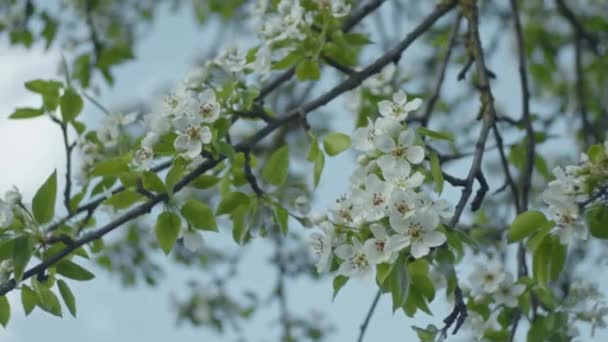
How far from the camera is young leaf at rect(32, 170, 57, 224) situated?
1.99 meters

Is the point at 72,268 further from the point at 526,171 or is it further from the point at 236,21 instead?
the point at 236,21

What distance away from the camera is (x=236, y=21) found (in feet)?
20.2

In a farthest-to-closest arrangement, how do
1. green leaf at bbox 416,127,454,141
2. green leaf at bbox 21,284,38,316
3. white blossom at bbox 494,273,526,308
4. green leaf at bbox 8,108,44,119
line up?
green leaf at bbox 8,108,44,119 < white blossom at bbox 494,273,526,308 < green leaf at bbox 21,284,38,316 < green leaf at bbox 416,127,454,141

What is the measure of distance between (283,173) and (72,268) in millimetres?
548

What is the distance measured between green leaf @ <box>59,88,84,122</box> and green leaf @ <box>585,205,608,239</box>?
1.42m

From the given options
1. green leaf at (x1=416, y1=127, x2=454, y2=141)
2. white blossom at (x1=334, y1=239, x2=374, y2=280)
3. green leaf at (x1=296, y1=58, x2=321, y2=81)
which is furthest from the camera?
green leaf at (x1=296, y1=58, x2=321, y2=81)

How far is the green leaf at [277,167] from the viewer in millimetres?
2262

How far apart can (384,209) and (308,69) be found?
0.85 metres

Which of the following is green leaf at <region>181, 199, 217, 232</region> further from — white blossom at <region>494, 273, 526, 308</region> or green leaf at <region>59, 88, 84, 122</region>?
white blossom at <region>494, 273, 526, 308</region>

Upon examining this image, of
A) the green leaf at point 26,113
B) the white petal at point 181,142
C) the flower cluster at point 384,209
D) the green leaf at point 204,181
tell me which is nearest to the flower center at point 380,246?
the flower cluster at point 384,209

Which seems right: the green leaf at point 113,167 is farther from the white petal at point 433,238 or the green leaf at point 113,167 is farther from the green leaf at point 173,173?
the white petal at point 433,238

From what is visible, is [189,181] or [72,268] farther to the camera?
[189,181]

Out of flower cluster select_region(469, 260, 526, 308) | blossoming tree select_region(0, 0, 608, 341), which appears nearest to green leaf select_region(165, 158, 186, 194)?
blossoming tree select_region(0, 0, 608, 341)

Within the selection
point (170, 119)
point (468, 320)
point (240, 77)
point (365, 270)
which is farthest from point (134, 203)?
point (468, 320)
